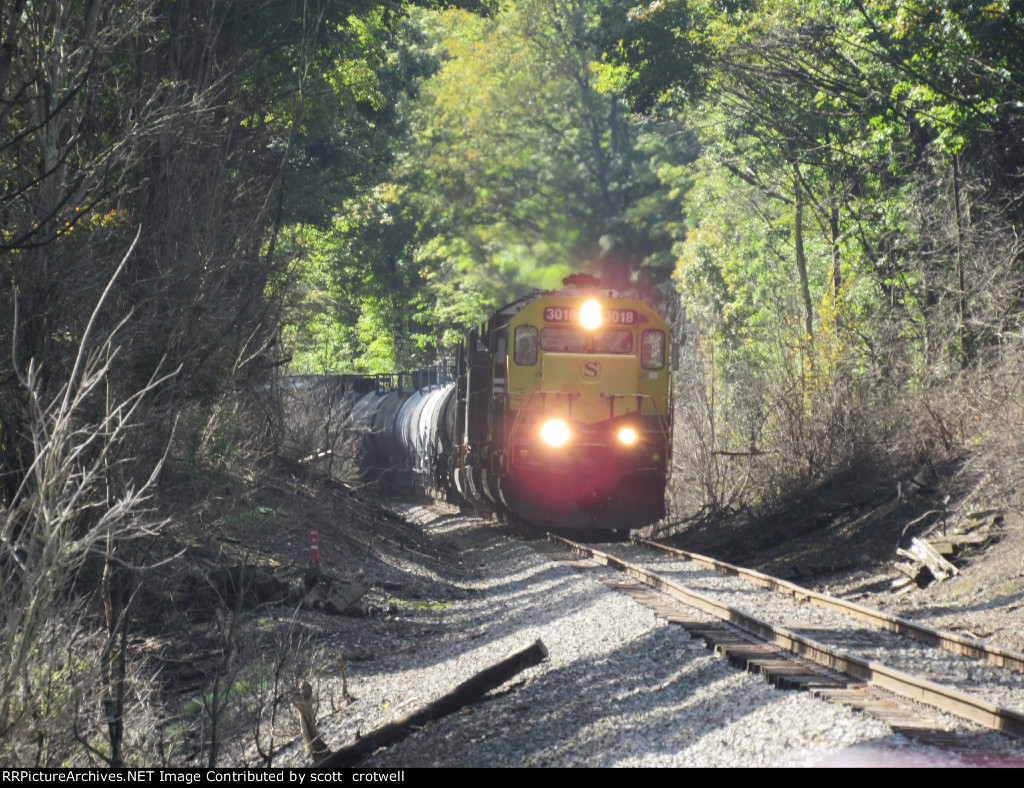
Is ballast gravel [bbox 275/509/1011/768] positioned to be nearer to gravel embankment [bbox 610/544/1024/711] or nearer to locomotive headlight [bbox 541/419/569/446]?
gravel embankment [bbox 610/544/1024/711]

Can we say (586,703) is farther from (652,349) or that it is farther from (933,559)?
(652,349)

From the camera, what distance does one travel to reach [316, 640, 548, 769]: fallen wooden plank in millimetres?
6527

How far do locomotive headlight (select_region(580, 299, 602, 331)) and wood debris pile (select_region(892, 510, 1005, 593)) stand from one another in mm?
5450

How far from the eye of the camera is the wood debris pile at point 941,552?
12.9 meters

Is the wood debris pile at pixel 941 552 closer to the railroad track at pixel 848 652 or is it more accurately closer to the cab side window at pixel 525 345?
the railroad track at pixel 848 652

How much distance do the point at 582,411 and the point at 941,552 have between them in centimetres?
532

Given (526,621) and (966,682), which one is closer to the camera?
(966,682)

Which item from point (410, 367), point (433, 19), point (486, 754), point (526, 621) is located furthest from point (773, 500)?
point (433, 19)

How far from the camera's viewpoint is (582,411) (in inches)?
628

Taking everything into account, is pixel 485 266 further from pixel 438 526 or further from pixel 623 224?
pixel 438 526

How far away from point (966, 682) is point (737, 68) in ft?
60.5

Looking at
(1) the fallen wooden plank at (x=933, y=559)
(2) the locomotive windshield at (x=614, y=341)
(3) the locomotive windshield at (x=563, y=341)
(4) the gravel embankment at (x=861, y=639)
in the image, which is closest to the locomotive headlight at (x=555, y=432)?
(3) the locomotive windshield at (x=563, y=341)

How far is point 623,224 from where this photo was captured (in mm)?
44500

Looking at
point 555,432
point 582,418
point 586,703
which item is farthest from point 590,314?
point 586,703
